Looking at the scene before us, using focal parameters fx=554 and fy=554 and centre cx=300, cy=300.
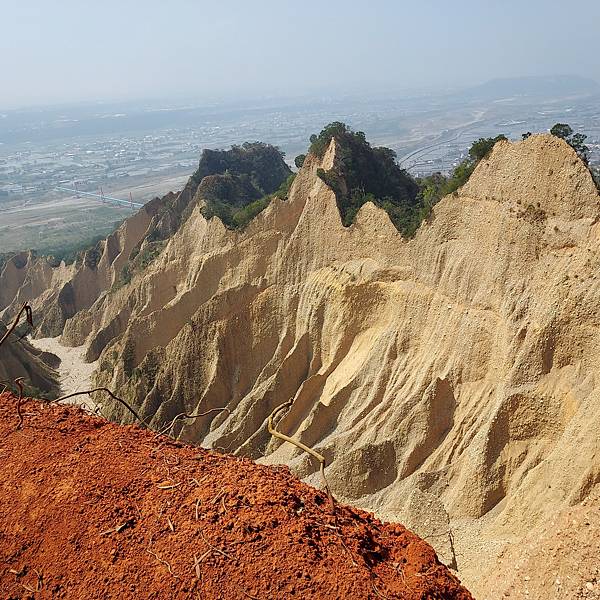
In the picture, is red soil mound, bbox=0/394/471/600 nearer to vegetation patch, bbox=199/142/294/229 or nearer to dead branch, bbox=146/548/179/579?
dead branch, bbox=146/548/179/579

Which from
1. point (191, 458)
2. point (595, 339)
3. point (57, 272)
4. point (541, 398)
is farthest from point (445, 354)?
point (57, 272)

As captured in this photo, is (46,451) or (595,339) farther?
(595,339)

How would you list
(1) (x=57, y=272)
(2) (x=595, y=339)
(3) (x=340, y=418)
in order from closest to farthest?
(2) (x=595, y=339)
(3) (x=340, y=418)
(1) (x=57, y=272)

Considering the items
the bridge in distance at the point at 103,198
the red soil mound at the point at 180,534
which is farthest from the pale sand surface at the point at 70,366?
the bridge in distance at the point at 103,198

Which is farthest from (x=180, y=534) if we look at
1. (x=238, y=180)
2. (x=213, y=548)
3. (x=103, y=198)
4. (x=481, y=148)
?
(x=103, y=198)

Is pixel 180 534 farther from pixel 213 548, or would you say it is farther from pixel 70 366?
pixel 70 366

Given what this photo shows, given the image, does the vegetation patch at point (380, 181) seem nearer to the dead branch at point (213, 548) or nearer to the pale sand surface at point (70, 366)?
the dead branch at point (213, 548)

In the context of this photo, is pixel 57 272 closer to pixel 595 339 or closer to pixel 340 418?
pixel 340 418
